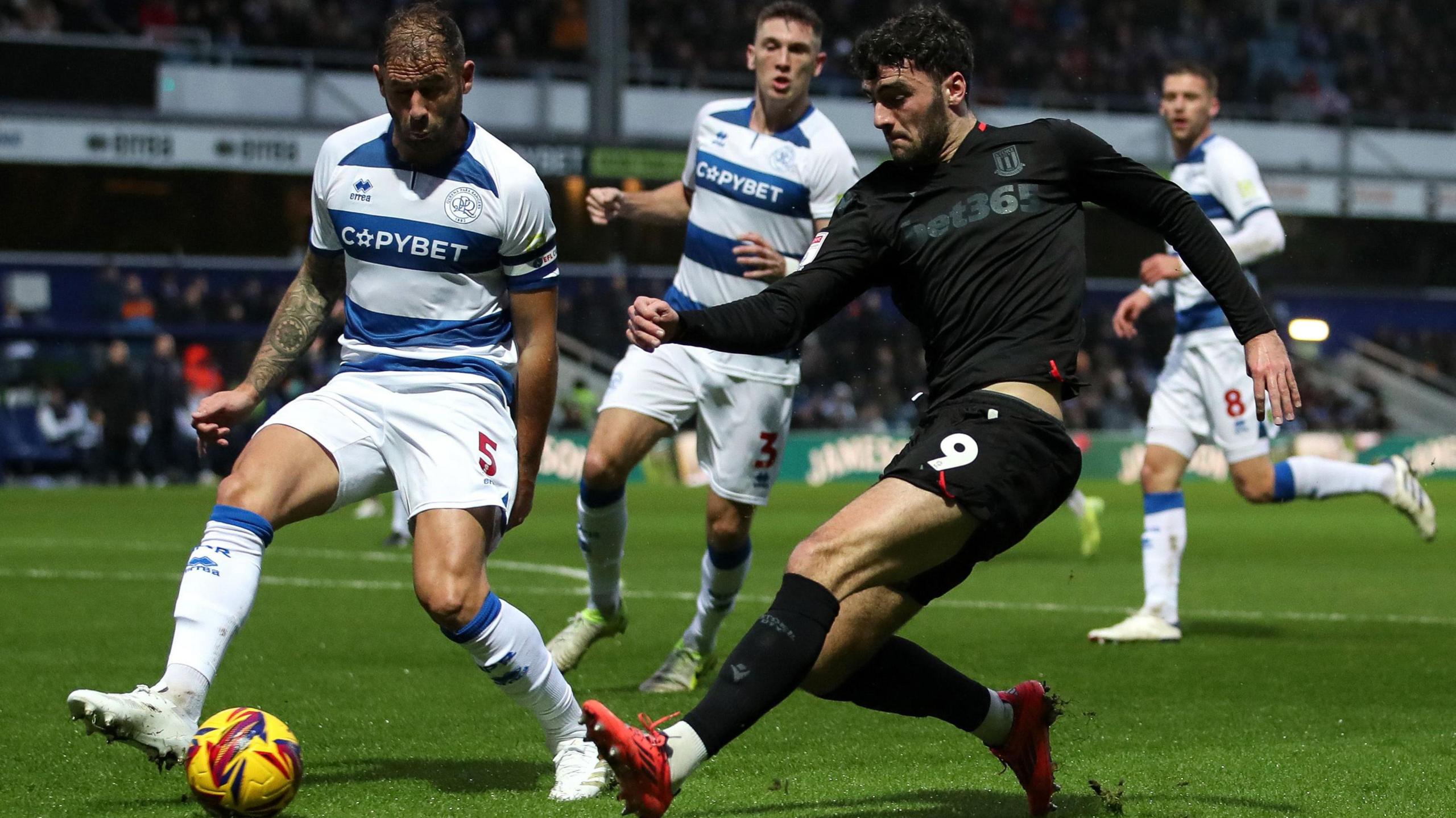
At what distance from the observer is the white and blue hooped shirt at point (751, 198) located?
732 cm

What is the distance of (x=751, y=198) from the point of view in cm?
739

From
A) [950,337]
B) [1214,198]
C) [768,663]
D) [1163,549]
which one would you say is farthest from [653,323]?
[1214,198]

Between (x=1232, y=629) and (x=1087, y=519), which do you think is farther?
(x=1087, y=519)

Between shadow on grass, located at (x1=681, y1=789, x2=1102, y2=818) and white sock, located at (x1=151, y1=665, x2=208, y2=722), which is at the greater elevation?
white sock, located at (x1=151, y1=665, x2=208, y2=722)

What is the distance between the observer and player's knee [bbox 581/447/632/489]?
7121 millimetres

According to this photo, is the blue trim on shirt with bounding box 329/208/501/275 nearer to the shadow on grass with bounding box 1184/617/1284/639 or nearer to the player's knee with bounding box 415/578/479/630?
the player's knee with bounding box 415/578/479/630

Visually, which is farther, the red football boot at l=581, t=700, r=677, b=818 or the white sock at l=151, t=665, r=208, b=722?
the white sock at l=151, t=665, r=208, b=722

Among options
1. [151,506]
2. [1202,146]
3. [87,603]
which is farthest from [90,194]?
[1202,146]

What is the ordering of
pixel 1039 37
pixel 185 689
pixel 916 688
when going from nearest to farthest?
1. pixel 185 689
2. pixel 916 688
3. pixel 1039 37

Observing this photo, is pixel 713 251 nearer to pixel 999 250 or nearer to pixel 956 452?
pixel 999 250

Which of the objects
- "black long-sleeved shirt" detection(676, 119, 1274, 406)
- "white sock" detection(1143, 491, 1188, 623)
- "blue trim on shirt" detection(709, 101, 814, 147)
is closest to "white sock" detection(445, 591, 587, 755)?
"black long-sleeved shirt" detection(676, 119, 1274, 406)

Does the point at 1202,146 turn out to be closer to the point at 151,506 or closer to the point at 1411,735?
the point at 1411,735

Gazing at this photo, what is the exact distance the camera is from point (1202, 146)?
8898 millimetres

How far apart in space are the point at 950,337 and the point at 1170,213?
68cm
